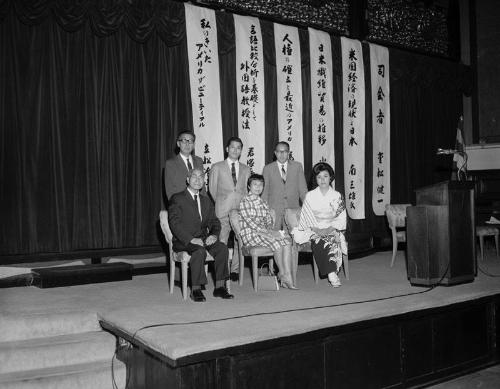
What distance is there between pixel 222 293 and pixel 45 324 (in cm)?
123

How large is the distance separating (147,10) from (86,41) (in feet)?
2.29

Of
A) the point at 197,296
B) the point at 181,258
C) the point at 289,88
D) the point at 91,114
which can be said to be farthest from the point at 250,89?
→ the point at 197,296

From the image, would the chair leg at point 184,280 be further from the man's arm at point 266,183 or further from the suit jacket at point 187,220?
the man's arm at point 266,183

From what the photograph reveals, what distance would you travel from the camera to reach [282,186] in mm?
5293

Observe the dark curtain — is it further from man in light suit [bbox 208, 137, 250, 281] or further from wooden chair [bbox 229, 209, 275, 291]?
wooden chair [bbox 229, 209, 275, 291]

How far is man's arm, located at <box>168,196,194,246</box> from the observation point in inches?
155

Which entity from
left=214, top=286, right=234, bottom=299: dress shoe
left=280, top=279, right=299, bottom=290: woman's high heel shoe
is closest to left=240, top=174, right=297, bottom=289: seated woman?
left=280, top=279, right=299, bottom=290: woman's high heel shoe

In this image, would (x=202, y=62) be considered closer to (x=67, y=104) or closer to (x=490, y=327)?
(x=67, y=104)

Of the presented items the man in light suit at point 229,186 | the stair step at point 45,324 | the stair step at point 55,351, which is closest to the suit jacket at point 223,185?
the man in light suit at point 229,186

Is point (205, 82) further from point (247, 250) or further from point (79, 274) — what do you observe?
point (79, 274)

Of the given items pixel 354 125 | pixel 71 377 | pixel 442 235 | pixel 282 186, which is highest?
pixel 354 125

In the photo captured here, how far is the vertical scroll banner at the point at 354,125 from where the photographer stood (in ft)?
22.7

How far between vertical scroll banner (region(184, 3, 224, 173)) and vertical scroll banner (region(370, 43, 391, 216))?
103 inches

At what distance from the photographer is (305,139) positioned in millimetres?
6664
